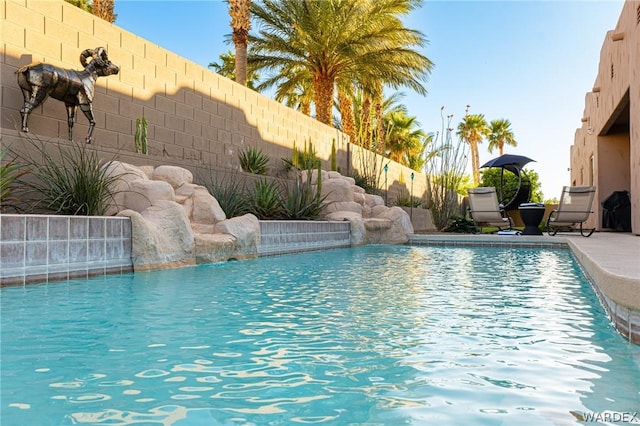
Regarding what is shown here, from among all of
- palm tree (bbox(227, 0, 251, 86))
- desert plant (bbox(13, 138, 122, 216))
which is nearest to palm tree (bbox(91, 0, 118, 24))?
palm tree (bbox(227, 0, 251, 86))

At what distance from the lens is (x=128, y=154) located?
7438mm

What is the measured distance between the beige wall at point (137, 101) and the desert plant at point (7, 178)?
1.21 ft

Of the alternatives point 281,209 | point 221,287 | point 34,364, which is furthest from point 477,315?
point 281,209

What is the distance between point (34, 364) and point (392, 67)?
50.6 ft

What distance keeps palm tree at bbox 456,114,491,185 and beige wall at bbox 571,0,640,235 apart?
23.3 metres

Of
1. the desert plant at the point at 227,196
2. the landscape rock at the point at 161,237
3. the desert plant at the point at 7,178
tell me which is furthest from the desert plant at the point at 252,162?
the desert plant at the point at 7,178

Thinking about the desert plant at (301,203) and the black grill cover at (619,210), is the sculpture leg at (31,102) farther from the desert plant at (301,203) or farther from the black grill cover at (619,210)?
the black grill cover at (619,210)

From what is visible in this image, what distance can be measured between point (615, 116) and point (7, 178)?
41.1 ft

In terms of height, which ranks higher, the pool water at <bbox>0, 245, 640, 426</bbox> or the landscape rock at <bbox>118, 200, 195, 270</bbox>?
the landscape rock at <bbox>118, 200, 195, 270</bbox>

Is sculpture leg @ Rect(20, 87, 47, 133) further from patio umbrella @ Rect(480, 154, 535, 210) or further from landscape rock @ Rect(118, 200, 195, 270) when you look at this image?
patio umbrella @ Rect(480, 154, 535, 210)

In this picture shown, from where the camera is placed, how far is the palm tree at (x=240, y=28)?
1389 cm

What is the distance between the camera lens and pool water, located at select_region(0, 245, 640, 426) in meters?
1.74

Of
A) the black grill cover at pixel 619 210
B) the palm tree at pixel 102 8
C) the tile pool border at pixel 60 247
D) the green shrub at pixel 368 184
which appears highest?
the palm tree at pixel 102 8

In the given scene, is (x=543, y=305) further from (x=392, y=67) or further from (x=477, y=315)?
(x=392, y=67)
